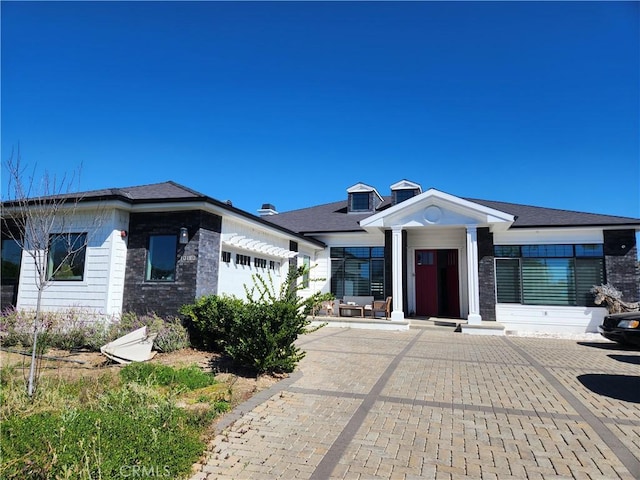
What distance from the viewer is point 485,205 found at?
1788cm

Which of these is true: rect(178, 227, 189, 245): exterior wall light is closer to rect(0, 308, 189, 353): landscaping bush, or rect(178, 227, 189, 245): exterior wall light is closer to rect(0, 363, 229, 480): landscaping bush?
rect(0, 308, 189, 353): landscaping bush

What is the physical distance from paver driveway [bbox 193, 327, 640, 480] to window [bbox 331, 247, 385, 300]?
8.43 metres

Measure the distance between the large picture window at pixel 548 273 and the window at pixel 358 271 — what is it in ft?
16.1

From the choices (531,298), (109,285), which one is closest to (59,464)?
(109,285)

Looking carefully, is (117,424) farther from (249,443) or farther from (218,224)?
(218,224)

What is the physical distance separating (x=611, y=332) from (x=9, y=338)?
1545 centimetres

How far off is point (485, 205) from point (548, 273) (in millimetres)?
4665

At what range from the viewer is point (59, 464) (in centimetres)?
283

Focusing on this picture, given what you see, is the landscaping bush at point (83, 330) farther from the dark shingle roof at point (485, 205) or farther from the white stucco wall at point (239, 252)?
the dark shingle roof at point (485, 205)

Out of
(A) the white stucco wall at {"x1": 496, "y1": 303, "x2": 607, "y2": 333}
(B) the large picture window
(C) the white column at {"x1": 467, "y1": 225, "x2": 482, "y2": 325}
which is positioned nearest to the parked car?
(A) the white stucco wall at {"x1": 496, "y1": 303, "x2": 607, "y2": 333}

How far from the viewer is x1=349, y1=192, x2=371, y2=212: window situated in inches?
779

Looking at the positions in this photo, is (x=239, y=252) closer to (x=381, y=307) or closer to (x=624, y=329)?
(x=381, y=307)

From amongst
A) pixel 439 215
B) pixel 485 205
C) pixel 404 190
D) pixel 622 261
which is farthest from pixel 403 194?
pixel 622 261

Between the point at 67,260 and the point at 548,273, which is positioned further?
the point at 548,273
